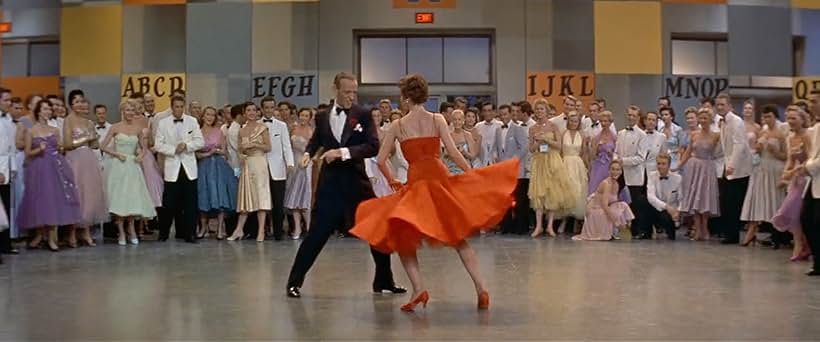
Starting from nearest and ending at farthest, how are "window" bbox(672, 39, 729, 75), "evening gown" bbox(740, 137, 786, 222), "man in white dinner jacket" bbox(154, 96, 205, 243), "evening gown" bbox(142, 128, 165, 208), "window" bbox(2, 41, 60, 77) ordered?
"evening gown" bbox(740, 137, 786, 222) → "man in white dinner jacket" bbox(154, 96, 205, 243) → "evening gown" bbox(142, 128, 165, 208) → "window" bbox(672, 39, 729, 75) → "window" bbox(2, 41, 60, 77)

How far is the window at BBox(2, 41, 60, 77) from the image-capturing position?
55.3 feet

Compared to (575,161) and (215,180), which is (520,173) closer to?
(575,161)

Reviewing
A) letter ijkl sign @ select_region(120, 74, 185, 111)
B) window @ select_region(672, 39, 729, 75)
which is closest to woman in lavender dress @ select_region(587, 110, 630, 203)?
window @ select_region(672, 39, 729, 75)

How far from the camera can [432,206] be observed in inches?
218

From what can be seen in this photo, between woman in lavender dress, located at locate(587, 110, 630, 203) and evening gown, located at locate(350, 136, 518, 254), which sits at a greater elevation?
woman in lavender dress, located at locate(587, 110, 630, 203)

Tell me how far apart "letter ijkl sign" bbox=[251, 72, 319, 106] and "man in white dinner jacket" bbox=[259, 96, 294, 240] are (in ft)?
12.5

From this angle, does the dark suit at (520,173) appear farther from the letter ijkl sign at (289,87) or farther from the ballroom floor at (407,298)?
the letter ijkl sign at (289,87)

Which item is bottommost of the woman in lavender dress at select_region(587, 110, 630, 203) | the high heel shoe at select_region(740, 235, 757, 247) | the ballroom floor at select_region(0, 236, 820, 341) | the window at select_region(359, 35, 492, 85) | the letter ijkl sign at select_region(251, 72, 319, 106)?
the ballroom floor at select_region(0, 236, 820, 341)

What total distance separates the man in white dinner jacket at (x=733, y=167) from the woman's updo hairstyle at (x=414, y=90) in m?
6.18

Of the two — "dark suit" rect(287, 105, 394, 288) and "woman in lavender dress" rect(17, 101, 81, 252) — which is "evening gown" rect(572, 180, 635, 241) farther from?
"woman in lavender dress" rect(17, 101, 81, 252)

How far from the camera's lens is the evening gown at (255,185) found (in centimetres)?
1131

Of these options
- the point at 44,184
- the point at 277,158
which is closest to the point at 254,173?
the point at 277,158

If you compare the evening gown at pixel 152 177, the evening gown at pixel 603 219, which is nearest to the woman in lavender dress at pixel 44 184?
the evening gown at pixel 152 177

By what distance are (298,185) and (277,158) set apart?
1.73 feet
